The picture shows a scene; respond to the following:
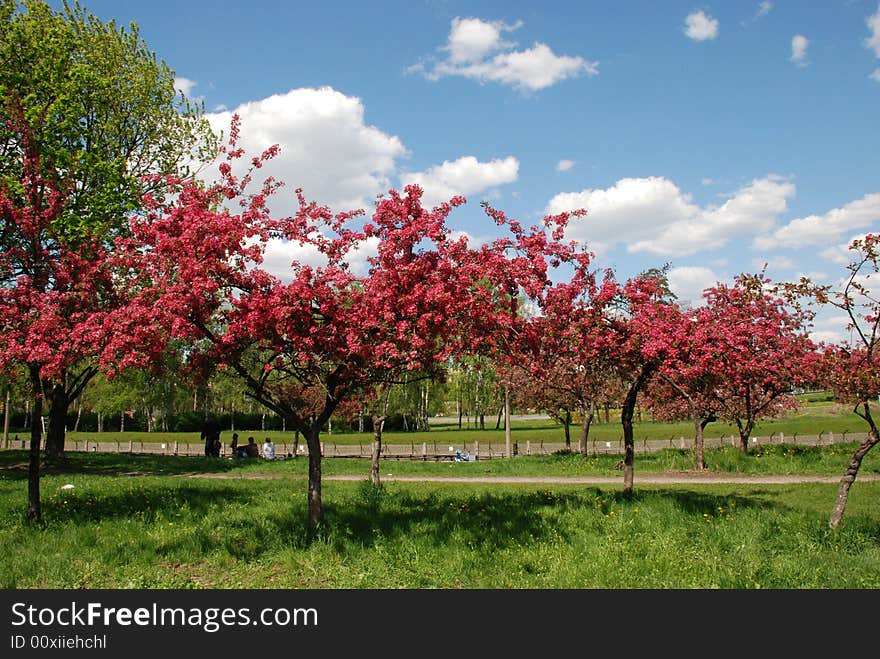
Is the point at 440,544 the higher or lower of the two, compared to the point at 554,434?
higher

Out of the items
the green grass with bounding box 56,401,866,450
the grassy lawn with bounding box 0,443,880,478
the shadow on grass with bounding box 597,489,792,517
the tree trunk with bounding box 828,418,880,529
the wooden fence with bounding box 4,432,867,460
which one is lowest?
the green grass with bounding box 56,401,866,450

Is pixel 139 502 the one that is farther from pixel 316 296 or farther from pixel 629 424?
pixel 629 424

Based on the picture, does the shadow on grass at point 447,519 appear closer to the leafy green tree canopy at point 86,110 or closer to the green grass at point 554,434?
the leafy green tree canopy at point 86,110

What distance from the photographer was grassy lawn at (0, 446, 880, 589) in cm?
811

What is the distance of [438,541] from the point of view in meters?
9.55

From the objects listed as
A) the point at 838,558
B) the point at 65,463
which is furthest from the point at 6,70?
the point at 838,558

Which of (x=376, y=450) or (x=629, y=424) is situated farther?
(x=376, y=450)

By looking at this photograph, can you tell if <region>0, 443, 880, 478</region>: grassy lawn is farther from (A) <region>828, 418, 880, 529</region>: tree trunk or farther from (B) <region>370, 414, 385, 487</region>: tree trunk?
A: (A) <region>828, 418, 880, 529</region>: tree trunk

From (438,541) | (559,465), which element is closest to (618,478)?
(559,465)

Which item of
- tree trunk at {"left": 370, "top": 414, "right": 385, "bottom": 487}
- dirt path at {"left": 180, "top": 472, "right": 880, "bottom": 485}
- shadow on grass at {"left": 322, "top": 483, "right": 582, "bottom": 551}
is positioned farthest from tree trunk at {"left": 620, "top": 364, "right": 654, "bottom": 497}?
tree trunk at {"left": 370, "top": 414, "right": 385, "bottom": 487}

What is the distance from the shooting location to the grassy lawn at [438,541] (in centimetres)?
811

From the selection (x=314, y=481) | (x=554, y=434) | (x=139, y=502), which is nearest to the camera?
(x=314, y=481)

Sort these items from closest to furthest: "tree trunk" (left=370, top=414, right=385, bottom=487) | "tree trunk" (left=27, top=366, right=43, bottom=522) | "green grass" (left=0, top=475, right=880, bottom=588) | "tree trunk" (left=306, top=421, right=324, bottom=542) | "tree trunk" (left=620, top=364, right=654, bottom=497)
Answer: "green grass" (left=0, top=475, right=880, bottom=588), "tree trunk" (left=306, top=421, right=324, bottom=542), "tree trunk" (left=27, top=366, right=43, bottom=522), "tree trunk" (left=620, top=364, right=654, bottom=497), "tree trunk" (left=370, top=414, right=385, bottom=487)

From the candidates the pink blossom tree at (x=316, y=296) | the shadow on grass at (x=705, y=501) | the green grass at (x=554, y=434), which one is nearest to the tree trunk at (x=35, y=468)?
the pink blossom tree at (x=316, y=296)
